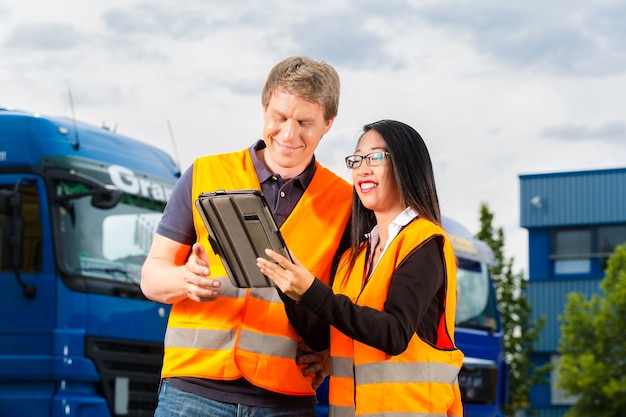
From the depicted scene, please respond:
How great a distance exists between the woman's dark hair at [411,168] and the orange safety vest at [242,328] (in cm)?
21

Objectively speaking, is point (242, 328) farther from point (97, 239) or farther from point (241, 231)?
point (97, 239)

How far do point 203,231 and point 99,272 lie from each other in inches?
215

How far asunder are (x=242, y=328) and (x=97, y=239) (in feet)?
18.5

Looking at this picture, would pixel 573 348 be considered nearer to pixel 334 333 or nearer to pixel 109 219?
pixel 109 219

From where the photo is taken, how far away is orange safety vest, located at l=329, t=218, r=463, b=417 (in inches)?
130

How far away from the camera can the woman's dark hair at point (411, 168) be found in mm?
3504

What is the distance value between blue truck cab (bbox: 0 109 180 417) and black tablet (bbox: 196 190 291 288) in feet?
17.9

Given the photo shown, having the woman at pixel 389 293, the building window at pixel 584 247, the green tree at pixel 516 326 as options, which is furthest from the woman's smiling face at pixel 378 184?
the building window at pixel 584 247

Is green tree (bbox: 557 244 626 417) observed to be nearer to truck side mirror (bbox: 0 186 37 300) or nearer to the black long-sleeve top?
truck side mirror (bbox: 0 186 37 300)

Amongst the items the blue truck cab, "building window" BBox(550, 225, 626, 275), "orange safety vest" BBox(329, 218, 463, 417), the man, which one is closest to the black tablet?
the man

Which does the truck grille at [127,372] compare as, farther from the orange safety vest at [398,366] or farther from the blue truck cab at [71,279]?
the orange safety vest at [398,366]

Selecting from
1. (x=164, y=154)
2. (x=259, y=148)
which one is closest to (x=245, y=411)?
(x=259, y=148)

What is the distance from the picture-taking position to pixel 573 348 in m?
29.8

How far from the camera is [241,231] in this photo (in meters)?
3.35
